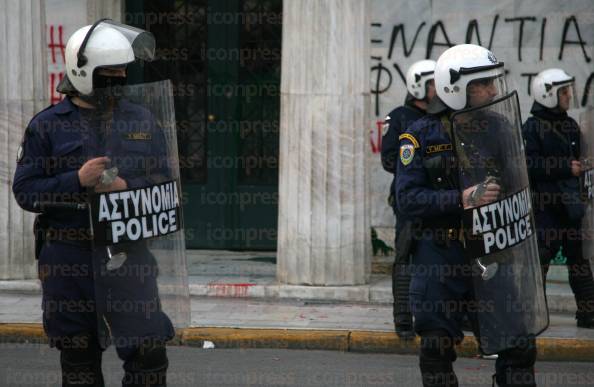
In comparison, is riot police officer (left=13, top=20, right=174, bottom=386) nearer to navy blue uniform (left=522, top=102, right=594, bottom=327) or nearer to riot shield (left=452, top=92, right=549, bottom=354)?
riot shield (left=452, top=92, right=549, bottom=354)

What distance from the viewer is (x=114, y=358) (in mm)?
8266

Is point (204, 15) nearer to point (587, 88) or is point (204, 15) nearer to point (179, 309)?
point (587, 88)

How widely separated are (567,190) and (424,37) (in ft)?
10.4

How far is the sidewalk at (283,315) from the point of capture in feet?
28.7

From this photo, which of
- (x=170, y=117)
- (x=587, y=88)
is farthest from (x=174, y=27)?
(x=170, y=117)

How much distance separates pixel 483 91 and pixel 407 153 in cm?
48

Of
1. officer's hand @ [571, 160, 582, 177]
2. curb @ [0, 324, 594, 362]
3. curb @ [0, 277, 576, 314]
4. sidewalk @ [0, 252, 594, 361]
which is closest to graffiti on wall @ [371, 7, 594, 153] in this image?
sidewalk @ [0, 252, 594, 361]

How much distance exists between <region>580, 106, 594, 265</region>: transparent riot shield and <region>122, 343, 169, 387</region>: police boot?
362 cm

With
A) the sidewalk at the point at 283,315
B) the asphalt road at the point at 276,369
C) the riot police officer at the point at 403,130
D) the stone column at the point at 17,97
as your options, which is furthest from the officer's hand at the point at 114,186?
the stone column at the point at 17,97

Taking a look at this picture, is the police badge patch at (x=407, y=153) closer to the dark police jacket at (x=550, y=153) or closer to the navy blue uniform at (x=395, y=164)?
the navy blue uniform at (x=395, y=164)

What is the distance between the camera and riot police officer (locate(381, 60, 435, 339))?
858cm

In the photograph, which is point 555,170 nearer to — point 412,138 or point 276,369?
point 276,369

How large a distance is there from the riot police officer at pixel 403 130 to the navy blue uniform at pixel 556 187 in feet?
2.90

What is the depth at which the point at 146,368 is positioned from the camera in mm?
5285
